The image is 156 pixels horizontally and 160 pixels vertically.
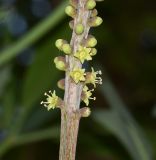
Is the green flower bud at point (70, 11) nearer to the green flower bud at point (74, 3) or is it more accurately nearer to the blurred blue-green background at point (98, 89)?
the green flower bud at point (74, 3)


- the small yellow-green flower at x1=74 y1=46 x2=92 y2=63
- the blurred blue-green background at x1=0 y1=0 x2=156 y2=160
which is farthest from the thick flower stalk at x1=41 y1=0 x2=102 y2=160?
the blurred blue-green background at x1=0 y1=0 x2=156 y2=160

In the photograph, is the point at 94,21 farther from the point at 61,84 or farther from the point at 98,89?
the point at 98,89

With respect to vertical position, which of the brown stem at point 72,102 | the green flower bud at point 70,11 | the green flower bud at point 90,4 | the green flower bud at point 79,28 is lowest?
the brown stem at point 72,102

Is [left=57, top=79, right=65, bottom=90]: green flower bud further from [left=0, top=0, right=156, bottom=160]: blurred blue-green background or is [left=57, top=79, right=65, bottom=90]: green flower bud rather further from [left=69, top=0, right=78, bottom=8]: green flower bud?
[left=0, top=0, right=156, bottom=160]: blurred blue-green background

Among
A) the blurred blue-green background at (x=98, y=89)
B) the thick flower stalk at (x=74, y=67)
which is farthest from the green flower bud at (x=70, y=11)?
the blurred blue-green background at (x=98, y=89)

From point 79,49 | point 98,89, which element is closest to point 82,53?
point 79,49

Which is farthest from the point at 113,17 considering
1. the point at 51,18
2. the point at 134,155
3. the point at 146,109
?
the point at 134,155
